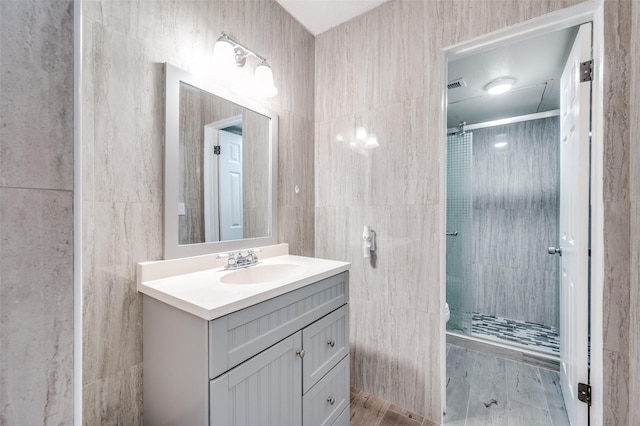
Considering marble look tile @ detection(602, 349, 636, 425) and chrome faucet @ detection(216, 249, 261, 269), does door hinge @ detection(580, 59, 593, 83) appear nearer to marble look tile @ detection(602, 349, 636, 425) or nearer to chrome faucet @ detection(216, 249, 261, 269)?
Answer: marble look tile @ detection(602, 349, 636, 425)

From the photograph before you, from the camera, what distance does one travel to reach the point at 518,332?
2787 millimetres

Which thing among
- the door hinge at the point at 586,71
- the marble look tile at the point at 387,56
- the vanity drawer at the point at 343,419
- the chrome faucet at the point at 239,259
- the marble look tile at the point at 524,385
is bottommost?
the marble look tile at the point at 524,385

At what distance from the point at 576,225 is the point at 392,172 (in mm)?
949

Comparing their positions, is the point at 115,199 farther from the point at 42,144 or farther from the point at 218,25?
the point at 218,25

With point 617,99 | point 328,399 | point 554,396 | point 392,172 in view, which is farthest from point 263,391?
point 554,396

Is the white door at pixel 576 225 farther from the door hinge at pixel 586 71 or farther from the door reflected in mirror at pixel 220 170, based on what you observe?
the door reflected in mirror at pixel 220 170

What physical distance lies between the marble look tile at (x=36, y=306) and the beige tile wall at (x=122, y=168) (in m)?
0.71

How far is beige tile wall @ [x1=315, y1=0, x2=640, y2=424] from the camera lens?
1555mm

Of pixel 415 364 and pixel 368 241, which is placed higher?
pixel 368 241

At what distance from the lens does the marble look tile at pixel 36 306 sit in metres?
0.35

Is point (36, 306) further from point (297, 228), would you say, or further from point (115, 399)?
point (297, 228)

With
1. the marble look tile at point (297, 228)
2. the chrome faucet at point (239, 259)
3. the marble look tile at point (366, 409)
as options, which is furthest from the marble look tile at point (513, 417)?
the chrome faucet at point (239, 259)

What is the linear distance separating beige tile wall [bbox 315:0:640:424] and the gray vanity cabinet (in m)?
0.52

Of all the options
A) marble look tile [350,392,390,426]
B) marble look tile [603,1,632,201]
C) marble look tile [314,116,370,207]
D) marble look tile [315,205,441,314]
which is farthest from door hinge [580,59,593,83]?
marble look tile [350,392,390,426]
